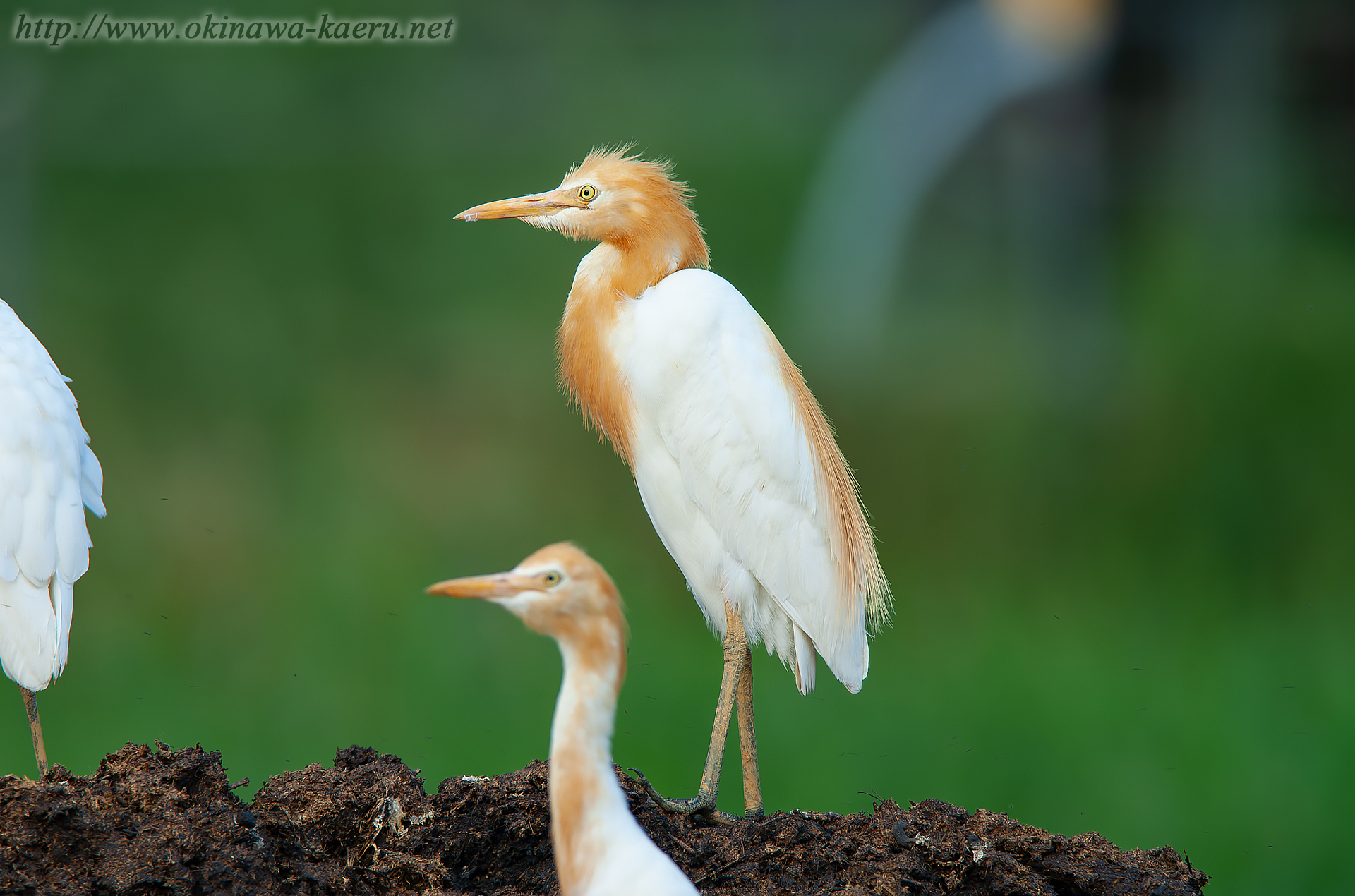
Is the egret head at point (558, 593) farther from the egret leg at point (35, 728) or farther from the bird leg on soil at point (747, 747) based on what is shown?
the egret leg at point (35, 728)

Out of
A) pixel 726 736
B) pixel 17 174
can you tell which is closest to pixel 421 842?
pixel 726 736

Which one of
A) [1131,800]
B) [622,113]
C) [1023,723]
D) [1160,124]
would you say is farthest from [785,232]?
[1131,800]

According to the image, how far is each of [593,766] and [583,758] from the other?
1cm

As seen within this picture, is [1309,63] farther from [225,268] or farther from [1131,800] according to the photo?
[225,268]

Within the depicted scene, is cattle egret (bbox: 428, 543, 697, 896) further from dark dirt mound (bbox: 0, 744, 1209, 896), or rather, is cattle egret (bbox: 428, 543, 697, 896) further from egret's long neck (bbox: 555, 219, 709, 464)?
egret's long neck (bbox: 555, 219, 709, 464)

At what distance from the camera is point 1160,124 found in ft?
11.0

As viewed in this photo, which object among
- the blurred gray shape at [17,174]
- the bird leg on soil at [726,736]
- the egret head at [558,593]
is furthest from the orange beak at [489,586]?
the blurred gray shape at [17,174]

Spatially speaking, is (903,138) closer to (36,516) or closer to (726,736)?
(726,736)

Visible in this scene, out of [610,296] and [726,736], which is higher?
[610,296]

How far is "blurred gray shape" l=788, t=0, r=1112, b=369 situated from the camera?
10.1ft

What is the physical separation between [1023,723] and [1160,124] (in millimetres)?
1759

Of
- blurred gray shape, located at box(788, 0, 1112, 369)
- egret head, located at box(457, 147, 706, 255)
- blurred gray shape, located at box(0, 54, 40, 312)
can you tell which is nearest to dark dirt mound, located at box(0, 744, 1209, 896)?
egret head, located at box(457, 147, 706, 255)

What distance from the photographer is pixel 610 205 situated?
1619 millimetres

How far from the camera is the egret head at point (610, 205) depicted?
161cm
